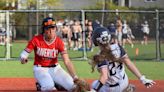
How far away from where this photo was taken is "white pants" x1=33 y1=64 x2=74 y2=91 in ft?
27.7

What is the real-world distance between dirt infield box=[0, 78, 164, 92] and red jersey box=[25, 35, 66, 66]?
3.08 m

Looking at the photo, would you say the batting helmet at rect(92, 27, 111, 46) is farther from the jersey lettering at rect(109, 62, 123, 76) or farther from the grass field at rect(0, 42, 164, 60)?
the grass field at rect(0, 42, 164, 60)

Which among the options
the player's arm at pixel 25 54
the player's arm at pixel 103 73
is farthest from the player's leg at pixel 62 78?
the player's arm at pixel 103 73

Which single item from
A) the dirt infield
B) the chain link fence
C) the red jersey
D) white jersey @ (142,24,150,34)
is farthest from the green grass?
white jersey @ (142,24,150,34)

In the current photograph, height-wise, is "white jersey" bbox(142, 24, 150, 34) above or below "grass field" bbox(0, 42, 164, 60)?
above

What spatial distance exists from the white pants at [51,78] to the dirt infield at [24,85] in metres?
3.13

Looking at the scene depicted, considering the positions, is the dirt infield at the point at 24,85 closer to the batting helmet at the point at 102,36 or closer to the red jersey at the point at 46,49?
the red jersey at the point at 46,49

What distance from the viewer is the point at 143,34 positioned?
89.1 ft

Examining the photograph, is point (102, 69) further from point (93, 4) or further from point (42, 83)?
point (93, 4)

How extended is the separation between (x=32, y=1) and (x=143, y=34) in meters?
27.6

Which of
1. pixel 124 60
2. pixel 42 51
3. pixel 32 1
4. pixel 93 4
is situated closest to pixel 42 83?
pixel 42 51

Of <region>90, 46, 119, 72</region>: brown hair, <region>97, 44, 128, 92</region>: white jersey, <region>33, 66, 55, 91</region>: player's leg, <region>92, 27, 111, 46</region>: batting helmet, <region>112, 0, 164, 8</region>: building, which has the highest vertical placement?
<region>112, 0, 164, 8</region>: building

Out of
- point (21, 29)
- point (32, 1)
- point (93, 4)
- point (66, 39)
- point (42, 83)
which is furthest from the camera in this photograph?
point (93, 4)

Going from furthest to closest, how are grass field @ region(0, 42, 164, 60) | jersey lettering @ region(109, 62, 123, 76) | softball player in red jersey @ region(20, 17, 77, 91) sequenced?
1. grass field @ region(0, 42, 164, 60)
2. softball player in red jersey @ region(20, 17, 77, 91)
3. jersey lettering @ region(109, 62, 123, 76)
